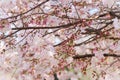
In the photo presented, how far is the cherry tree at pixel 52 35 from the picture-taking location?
3.86m

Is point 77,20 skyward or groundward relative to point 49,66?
skyward

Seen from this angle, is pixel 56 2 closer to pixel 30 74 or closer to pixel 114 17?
pixel 114 17

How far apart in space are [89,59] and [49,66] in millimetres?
498

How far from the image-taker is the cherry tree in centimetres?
386

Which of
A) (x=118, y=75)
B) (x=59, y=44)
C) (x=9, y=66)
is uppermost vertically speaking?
(x=59, y=44)

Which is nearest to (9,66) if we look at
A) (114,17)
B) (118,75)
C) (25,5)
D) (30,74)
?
(30,74)

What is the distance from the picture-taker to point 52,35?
14.0 ft

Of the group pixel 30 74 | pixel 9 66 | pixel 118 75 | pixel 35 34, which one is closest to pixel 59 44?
pixel 35 34

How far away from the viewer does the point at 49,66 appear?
4.34m

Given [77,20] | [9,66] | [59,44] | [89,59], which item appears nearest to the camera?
[77,20]

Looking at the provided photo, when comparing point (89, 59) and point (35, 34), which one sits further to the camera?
point (89, 59)

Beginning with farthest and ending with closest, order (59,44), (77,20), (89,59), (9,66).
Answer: (9,66)
(89,59)
(59,44)
(77,20)

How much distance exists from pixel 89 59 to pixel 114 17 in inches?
27.7

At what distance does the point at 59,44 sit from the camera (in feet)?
13.5
